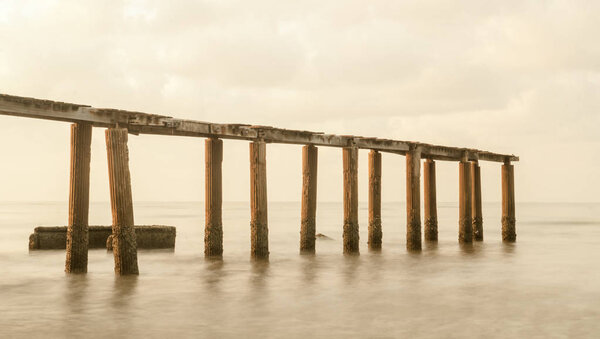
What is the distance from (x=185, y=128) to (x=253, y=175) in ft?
7.16

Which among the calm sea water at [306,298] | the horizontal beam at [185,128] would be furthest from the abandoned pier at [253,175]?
the calm sea water at [306,298]

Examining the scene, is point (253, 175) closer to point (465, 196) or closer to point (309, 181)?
point (309, 181)

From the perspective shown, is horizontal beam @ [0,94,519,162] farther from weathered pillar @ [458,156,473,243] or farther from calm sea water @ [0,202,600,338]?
calm sea water @ [0,202,600,338]

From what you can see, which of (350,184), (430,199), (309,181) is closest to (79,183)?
(309,181)

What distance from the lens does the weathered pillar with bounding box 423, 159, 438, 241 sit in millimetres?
19984

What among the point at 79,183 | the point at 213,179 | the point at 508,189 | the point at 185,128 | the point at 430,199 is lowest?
the point at 430,199

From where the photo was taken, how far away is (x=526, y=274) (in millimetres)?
15359

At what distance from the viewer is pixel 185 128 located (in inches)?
516

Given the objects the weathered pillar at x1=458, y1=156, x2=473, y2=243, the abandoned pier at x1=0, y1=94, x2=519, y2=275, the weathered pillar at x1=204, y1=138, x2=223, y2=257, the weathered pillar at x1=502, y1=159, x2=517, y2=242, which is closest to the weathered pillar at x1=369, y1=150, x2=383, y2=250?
the abandoned pier at x1=0, y1=94, x2=519, y2=275

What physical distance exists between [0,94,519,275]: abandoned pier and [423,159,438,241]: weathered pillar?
0.03m

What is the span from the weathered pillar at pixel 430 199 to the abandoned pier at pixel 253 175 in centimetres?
3

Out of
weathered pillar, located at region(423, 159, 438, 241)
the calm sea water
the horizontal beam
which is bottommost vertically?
the calm sea water

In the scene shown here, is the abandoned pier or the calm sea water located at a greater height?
the abandoned pier

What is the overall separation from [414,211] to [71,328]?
11.3m
